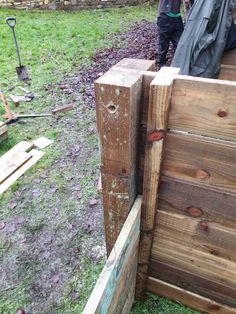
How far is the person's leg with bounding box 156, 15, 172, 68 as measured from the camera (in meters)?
5.93

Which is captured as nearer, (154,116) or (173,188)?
(154,116)

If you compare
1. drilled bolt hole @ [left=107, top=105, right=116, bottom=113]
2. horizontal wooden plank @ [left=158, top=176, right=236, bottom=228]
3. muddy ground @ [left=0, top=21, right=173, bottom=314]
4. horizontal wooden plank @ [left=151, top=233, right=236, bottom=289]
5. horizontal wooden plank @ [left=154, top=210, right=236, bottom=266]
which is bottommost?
muddy ground @ [left=0, top=21, right=173, bottom=314]

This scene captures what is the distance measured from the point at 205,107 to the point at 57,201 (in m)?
2.60

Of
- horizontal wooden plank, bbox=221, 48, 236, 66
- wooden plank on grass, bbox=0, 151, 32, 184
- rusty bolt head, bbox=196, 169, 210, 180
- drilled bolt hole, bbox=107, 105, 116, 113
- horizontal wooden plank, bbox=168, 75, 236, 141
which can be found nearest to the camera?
horizontal wooden plank, bbox=168, 75, 236, 141

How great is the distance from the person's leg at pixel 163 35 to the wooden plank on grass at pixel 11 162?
3.90 m

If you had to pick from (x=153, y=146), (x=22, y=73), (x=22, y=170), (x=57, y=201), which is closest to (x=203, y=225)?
(x=153, y=146)

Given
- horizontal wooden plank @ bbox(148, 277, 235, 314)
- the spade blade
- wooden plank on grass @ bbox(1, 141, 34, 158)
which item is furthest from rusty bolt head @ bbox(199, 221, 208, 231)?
the spade blade

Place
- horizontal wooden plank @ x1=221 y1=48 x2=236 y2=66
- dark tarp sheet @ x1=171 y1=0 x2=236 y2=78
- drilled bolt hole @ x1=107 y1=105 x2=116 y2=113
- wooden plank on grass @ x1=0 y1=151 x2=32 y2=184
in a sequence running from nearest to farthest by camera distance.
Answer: drilled bolt hole @ x1=107 y1=105 x2=116 y2=113, dark tarp sheet @ x1=171 y1=0 x2=236 y2=78, horizontal wooden plank @ x1=221 y1=48 x2=236 y2=66, wooden plank on grass @ x1=0 y1=151 x2=32 y2=184

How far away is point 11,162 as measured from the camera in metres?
3.91

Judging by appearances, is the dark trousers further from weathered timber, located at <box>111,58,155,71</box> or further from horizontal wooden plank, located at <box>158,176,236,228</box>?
horizontal wooden plank, located at <box>158,176,236,228</box>

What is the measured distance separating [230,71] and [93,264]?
101 inches

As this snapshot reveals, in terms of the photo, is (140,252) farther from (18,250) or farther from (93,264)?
(18,250)

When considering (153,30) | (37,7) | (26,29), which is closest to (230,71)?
(153,30)

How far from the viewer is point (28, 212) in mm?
3260
